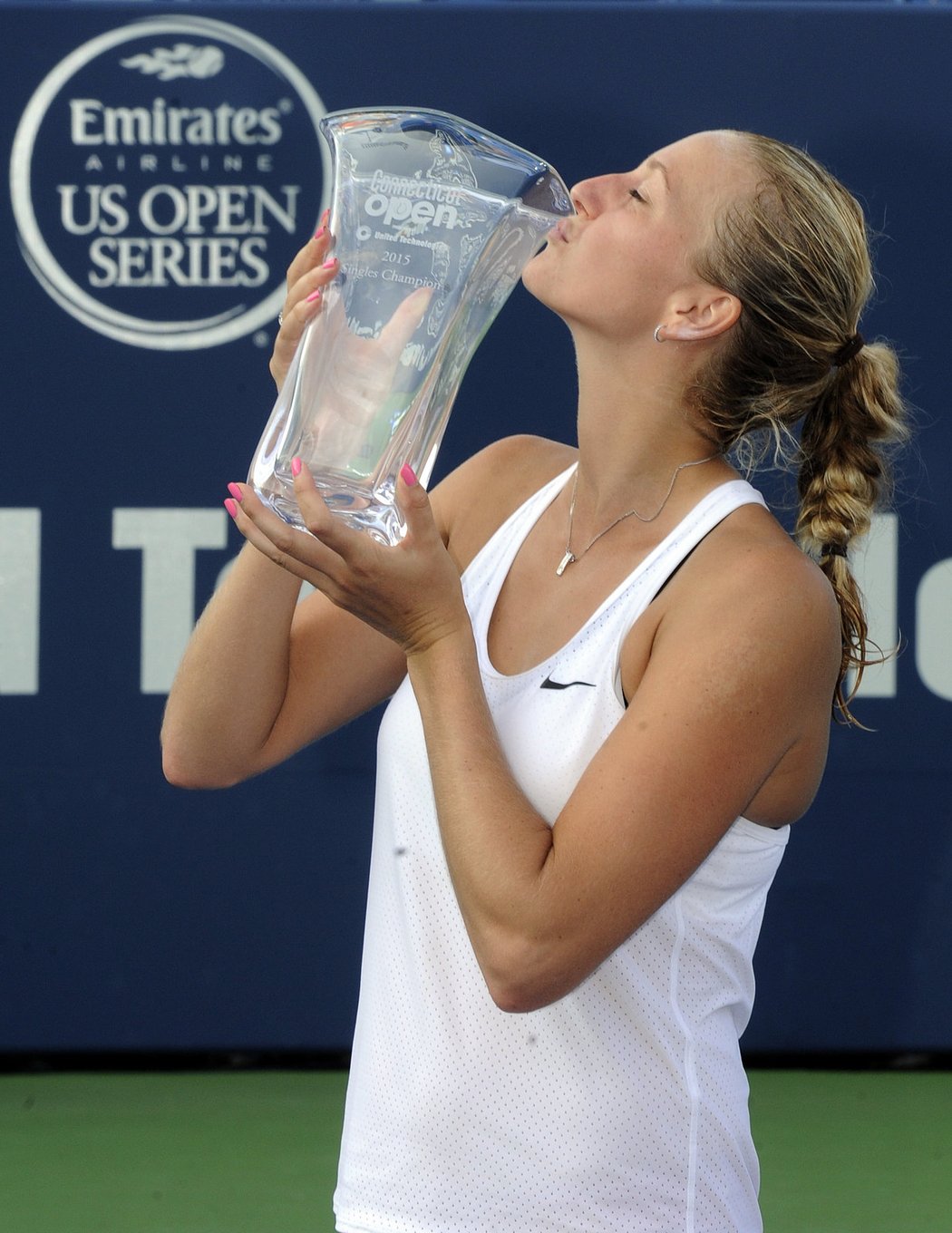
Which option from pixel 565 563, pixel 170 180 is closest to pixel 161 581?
pixel 170 180

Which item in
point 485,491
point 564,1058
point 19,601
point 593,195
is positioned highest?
point 593,195

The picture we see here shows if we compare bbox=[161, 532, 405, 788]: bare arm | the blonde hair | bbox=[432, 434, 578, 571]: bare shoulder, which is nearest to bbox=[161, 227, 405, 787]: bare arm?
bbox=[161, 532, 405, 788]: bare arm

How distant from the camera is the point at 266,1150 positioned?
258cm

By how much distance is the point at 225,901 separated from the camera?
285 centimetres

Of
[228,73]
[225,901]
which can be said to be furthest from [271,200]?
[225,901]

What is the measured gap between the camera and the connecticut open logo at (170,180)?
2.79 meters

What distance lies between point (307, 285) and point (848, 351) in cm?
47

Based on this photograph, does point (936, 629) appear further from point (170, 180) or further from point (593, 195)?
point (593, 195)

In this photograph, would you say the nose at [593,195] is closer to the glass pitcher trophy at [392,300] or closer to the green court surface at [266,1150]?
the glass pitcher trophy at [392,300]

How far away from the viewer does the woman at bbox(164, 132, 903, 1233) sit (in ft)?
3.39

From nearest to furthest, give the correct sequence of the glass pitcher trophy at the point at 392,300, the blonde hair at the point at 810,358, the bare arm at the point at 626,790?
the bare arm at the point at 626,790 < the glass pitcher trophy at the point at 392,300 < the blonde hair at the point at 810,358

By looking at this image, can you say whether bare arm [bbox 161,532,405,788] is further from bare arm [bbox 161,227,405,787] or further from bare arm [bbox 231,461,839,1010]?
bare arm [bbox 231,461,839,1010]

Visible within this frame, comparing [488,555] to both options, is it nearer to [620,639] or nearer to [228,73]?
[620,639]

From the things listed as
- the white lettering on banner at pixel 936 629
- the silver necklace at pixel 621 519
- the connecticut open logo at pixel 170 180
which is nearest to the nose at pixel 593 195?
the silver necklace at pixel 621 519
